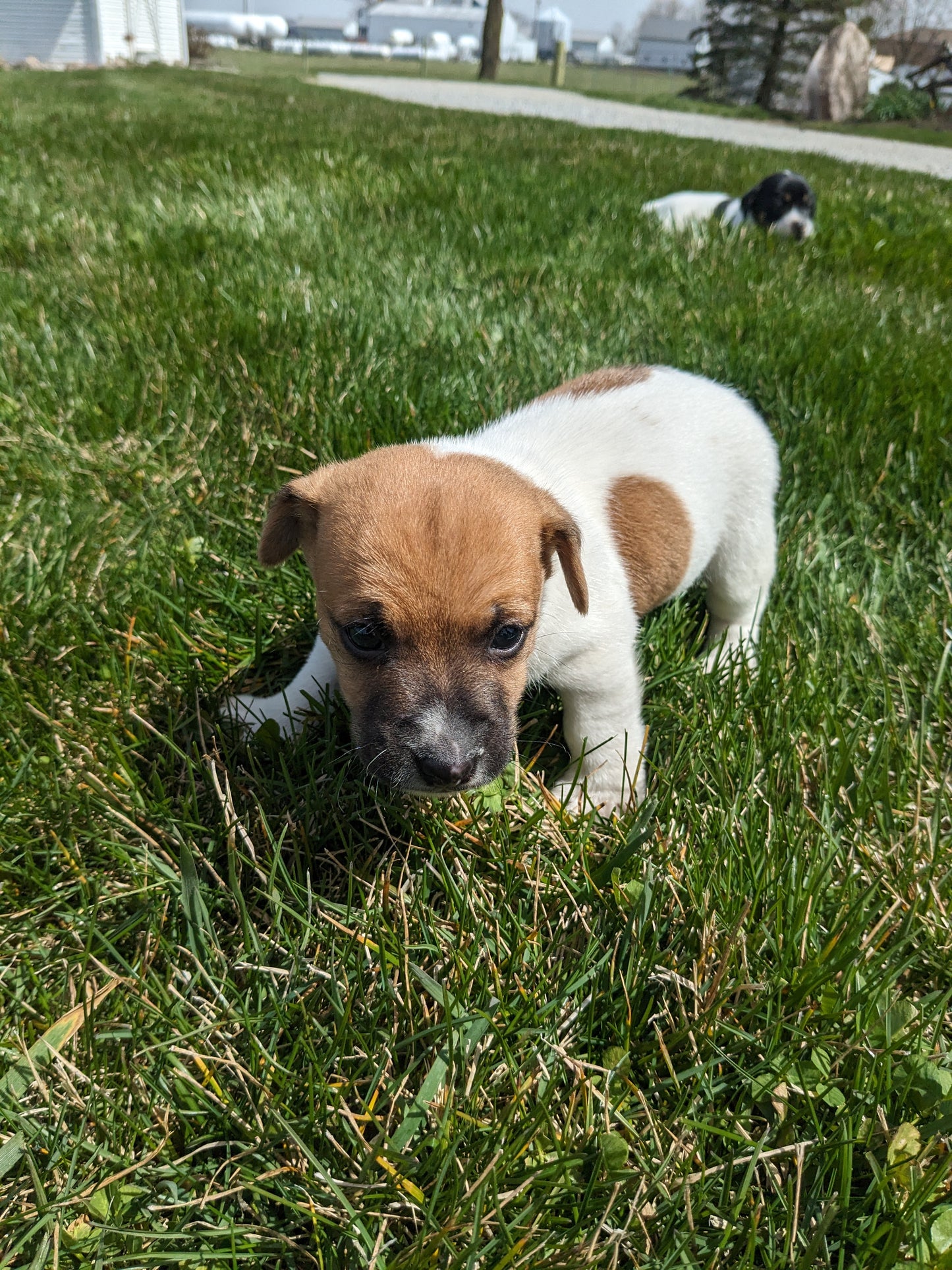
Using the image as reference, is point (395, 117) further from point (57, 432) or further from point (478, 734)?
point (478, 734)

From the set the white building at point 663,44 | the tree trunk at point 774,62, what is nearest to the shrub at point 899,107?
the tree trunk at point 774,62

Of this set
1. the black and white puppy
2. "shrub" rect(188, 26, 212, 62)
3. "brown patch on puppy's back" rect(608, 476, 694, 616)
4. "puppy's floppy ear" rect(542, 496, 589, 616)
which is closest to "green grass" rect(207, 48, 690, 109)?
"shrub" rect(188, 26, 212, 62)

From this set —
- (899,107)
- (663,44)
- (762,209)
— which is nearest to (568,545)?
(762,209)

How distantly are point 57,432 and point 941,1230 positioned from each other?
146 inches

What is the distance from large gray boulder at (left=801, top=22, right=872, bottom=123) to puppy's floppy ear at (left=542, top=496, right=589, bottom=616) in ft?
109

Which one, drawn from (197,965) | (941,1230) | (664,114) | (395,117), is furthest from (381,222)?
(664,114)

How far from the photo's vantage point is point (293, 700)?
257cm

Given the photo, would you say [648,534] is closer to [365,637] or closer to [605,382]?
[605,382]

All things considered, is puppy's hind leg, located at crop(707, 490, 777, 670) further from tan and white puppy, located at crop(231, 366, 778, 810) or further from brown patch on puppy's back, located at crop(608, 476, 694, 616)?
brown patch on puppy's back, located at crop(608, 476, 694, 616)

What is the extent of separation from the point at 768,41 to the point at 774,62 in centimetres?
184

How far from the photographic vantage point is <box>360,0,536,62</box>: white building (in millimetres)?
113500

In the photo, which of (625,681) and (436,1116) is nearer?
(436,1116)

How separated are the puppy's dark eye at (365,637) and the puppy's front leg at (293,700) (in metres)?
0.35

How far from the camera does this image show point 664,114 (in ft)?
79.9
